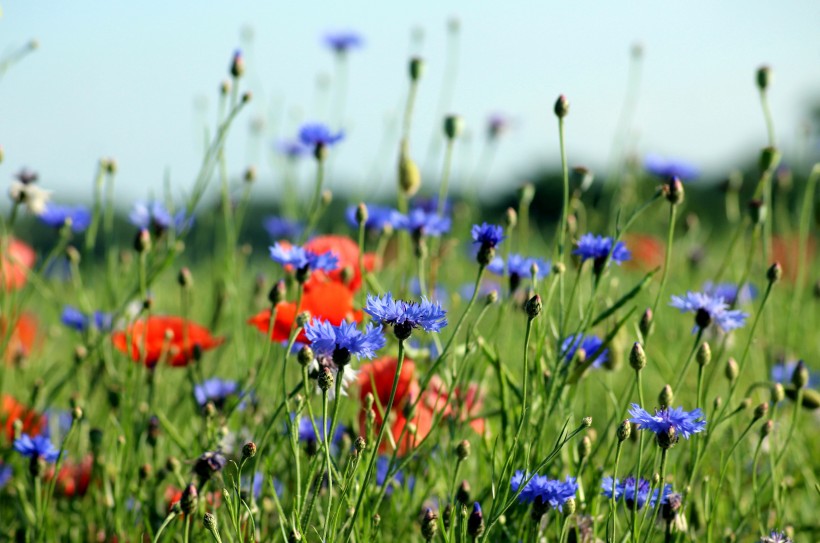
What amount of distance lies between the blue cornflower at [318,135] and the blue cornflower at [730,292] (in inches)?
23.1

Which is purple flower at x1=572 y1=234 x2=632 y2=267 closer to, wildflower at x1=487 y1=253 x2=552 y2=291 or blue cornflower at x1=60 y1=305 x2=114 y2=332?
wildflower at x1=487 y1=253 x2=552 y2=291

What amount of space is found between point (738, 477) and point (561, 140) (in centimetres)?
51

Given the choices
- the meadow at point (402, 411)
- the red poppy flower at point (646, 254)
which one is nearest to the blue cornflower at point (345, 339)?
the meadow at point (402, 411)

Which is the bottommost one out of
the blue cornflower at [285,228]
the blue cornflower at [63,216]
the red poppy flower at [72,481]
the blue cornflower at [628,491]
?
the blue cornflower at [628,491]

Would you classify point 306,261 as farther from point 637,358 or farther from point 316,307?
point 637,358

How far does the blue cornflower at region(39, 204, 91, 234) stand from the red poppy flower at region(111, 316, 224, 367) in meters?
0.27

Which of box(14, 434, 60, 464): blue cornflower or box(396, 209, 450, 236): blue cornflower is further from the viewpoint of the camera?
box(396, 209, 450, 236): blue cornflower

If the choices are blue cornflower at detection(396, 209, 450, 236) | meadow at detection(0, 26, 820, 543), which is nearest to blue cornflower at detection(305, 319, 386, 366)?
meadow at detection(0, 26, 820, 543)

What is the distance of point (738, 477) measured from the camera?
123cm

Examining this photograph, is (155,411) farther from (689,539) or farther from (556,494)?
(689,539)

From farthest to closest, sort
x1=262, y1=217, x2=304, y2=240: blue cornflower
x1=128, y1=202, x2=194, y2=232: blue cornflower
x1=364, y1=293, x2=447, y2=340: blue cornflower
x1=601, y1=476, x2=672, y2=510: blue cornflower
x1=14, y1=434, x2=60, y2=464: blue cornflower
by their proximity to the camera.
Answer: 1. x1=262, y1=217, x2=304, y2=240: blue cornflower
2. x1=128, y1=202, x2=194, y2=232: blue cornflower
3. x1=14, y1=434, x2=60, y2=464: blue cornflower
4. x1=601, y1=476, x2=672, y2=510: blue cornflower
5. x1=364, y1=293, x2=447, y2=340: blue cornflower

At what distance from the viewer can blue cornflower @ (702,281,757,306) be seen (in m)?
1.38

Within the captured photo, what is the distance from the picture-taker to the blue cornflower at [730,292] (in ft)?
4.53

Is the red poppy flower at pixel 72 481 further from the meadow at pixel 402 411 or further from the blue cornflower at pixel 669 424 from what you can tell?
the blue cornflower at pixel 669 424
